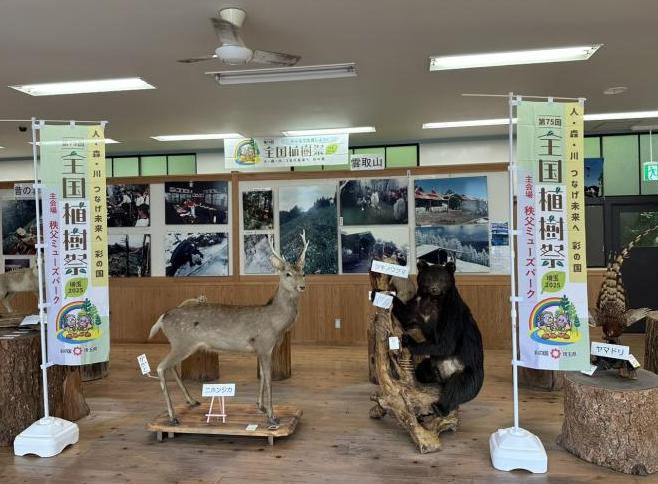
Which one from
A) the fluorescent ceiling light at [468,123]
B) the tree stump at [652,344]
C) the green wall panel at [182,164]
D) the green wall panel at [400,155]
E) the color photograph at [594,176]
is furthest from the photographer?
the green wall panel at [182,164]

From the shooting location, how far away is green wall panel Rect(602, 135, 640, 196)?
309 inches

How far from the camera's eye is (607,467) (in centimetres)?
283

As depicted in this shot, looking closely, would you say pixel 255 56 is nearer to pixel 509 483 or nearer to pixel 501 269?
pixel 509 483

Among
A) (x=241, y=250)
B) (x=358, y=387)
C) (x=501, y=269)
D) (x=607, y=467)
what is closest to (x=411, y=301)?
(x=358, y=387)

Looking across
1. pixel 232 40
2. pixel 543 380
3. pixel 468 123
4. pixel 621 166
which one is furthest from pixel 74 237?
pixel 621 166

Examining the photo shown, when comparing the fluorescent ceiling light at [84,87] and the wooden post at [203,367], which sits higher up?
the fluorescent ceiling light at [84,87]

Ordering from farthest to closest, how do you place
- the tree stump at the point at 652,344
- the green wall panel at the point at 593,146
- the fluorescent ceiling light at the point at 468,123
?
the green wall panel at the point at 593,146
the fluorescent ceiling light at the point at 468,123
the tree stump at the point at 652,344

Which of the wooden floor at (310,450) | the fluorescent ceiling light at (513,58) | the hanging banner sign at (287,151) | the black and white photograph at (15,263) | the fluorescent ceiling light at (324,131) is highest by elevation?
the fluorescent ceiling light at (324,131)

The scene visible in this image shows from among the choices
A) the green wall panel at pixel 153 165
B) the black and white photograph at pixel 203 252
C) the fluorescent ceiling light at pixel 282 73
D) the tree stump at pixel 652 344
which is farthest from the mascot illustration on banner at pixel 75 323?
the green wall panel at pixel 153 165

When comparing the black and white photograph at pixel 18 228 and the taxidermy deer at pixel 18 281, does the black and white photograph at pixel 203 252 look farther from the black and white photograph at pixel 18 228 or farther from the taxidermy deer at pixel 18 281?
the black and white photograph at pixel 18 228

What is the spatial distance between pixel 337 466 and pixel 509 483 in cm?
95

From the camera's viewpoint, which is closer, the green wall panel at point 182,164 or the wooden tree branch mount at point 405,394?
the wooden tree branch mount at point 405,394

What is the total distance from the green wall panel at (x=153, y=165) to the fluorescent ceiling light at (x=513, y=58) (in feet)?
20.5

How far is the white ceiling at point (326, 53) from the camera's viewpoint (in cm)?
345
